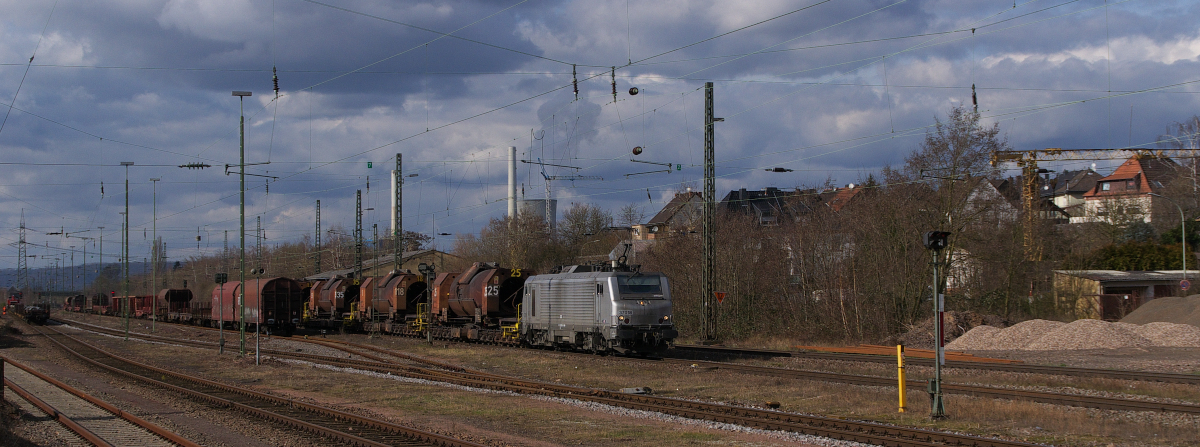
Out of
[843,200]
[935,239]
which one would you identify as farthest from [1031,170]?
[935,239]

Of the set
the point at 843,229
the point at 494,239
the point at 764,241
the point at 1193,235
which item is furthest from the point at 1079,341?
the point at 494,239

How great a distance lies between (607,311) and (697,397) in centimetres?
875

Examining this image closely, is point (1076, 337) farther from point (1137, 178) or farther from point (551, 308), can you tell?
point (1137, 178)

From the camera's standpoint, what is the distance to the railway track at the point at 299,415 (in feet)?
41.8

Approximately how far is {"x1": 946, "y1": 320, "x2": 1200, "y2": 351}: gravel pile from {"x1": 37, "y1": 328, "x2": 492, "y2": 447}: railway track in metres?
24.3

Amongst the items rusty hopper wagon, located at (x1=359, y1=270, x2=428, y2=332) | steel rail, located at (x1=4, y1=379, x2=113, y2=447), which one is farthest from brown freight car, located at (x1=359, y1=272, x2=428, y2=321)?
steel rail, located at (x1=4, y1=379, x2=113, y2=447)

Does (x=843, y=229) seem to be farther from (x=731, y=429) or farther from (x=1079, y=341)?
(x=731, y=429)

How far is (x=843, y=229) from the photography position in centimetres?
4034

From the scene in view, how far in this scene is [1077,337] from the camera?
29734 mm

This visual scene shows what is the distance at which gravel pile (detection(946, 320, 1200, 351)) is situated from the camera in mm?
29453

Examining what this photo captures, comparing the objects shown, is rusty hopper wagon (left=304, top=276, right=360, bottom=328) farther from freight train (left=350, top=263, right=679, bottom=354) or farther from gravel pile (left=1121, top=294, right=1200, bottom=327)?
gravel pile (left=1121, top=294, right=1200, bottom=327)

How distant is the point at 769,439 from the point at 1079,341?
22.8m

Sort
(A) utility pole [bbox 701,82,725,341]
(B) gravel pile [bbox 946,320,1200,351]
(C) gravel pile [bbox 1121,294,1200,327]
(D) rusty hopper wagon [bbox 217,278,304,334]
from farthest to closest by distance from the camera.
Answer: (D) rusty hopper wagon [bbox 217,278,304,334] < (C) gravel pile [bbox 1121,294,1200,327] < (A) utility pole [bbox 701,82,725,341] < (B) gravel pile [bbox 946,320,1200,351]

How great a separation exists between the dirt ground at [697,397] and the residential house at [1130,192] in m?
35.4
